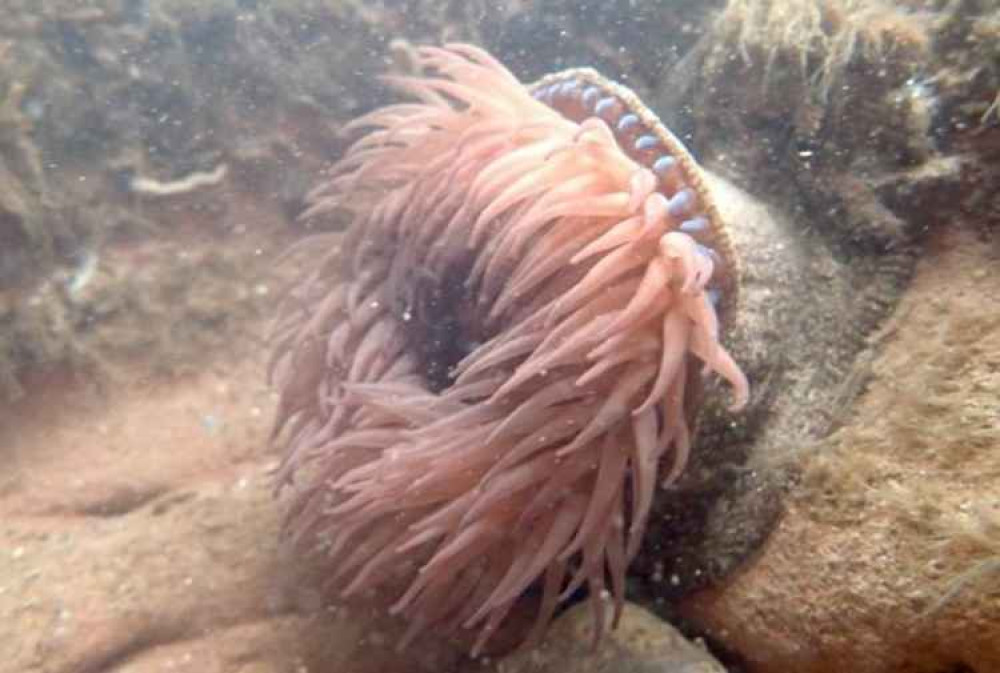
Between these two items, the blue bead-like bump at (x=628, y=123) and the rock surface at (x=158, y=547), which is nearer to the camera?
the blue bead-like bump at (x=628, y=123)

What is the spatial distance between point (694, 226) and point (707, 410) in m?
0.56

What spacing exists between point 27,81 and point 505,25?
2.27 m

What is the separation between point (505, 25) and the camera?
4.57 meters

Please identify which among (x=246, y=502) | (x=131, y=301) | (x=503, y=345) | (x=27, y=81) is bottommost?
(x=246, y=502)

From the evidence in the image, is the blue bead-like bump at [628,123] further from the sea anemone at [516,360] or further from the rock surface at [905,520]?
the rock surface at [905,520]

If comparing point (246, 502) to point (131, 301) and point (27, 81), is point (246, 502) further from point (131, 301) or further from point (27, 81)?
point (27, 81)

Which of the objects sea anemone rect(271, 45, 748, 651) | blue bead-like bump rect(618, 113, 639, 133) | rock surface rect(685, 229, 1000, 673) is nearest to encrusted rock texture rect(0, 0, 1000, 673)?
rock surface rect(685, 229, 1000, 673)

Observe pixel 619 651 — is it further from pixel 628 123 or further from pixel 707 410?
pixel 628 123

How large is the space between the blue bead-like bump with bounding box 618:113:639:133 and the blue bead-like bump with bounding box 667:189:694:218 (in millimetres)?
352

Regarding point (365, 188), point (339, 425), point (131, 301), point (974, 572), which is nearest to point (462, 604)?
point (339, 425)

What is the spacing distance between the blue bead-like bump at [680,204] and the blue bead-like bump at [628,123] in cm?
35

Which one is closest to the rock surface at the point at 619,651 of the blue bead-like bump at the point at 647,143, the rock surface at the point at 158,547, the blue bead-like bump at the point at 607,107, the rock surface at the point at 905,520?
the rock surface at the point at 905,520

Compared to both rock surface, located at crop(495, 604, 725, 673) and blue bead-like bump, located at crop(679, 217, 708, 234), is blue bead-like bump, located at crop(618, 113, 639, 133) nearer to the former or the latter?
blue bead-like bump, located at crop(679, 217, 708, 234)

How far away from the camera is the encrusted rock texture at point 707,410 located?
2.50 meters
